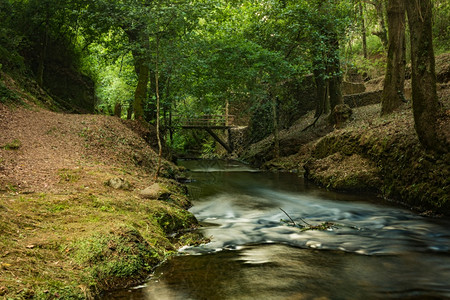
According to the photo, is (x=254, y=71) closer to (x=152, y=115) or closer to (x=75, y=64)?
(x=152, y=115)

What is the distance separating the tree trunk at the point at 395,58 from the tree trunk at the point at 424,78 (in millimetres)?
4409

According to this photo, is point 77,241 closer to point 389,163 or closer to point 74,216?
point 74,216

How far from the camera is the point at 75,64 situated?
2197cm

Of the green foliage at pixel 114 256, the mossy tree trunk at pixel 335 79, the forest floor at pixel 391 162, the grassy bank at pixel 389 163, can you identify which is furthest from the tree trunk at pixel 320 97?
the green foliage at pixel 114 256

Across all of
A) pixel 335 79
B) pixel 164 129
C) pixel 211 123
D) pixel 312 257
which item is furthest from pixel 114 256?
pixel 211 123

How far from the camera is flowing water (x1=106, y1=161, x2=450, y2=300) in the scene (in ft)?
13.3

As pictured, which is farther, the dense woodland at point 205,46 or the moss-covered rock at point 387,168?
the dense woodland at point 205,46

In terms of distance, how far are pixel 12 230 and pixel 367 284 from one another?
15.3 feet

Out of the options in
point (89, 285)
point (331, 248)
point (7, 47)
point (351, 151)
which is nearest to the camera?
point (89, 285)

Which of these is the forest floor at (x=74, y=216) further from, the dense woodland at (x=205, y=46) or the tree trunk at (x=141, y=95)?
the tree trunk at (x=141, y=95)

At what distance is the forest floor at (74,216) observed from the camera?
3604 millimetres

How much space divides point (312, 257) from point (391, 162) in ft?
18.9

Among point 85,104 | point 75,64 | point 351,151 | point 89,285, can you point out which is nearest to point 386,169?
point 351,151

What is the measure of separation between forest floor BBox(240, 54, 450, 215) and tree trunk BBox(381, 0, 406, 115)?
1.79 feet
